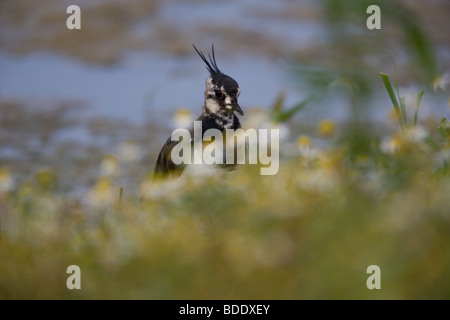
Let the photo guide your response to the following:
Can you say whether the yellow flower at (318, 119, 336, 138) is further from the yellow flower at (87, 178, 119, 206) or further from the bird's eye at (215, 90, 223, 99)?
the yellow flower at (87, 178, 119, 206)

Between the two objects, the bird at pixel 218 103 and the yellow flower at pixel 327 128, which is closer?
the yellow flower at pixel 327 128

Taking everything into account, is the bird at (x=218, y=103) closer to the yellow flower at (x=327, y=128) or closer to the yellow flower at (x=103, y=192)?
the yellow flower at (x=103, y=192)

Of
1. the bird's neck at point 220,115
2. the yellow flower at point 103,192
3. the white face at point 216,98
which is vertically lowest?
the yellow flower at point 103,192

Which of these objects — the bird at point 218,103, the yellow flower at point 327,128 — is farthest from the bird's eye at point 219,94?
the yellow flower at point 327,128

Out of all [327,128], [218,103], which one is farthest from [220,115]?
[327,128]

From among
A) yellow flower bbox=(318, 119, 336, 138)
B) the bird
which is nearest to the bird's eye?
the bird

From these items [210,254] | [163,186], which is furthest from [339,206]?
[163,186]

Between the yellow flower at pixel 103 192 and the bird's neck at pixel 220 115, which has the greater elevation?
the bird's neck at pixel 220 115
